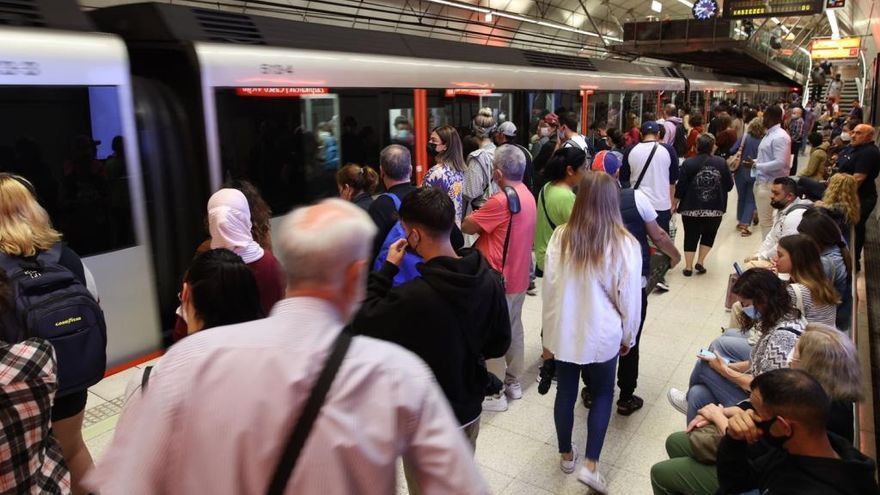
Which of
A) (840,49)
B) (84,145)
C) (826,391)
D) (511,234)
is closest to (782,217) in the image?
(511,234)

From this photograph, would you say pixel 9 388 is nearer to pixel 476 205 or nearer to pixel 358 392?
pixel 358 392

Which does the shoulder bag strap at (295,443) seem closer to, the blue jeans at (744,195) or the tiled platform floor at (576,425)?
the tiled platform floor at (576,425)

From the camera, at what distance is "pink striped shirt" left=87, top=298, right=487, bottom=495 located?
105 cm

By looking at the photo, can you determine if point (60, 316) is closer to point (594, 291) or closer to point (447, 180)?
point (594, 291)

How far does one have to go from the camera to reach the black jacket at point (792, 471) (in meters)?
1.73

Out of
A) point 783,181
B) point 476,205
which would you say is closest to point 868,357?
point 783,181

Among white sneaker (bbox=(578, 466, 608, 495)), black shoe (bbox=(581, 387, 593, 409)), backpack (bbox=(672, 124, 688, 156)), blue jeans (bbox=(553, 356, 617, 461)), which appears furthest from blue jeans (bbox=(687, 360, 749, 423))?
backpack (bbox=(672, 124, 688, 156))

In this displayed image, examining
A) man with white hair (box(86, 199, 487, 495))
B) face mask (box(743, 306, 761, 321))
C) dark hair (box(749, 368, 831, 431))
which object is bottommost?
face mask (box(743, 306, 761, 321))

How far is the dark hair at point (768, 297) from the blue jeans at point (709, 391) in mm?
297

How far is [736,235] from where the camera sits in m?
7.80

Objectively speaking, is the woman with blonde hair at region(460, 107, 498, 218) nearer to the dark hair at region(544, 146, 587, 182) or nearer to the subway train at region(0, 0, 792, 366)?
the subway train at region(0, 0, 792, 366)

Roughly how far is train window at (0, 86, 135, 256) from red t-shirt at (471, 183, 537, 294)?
7.07ft

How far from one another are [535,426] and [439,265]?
6.11 ft

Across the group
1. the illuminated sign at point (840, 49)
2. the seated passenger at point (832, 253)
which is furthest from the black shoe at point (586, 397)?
the illuminated sign at point (840, 49)
